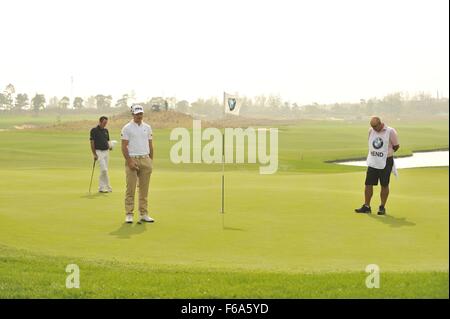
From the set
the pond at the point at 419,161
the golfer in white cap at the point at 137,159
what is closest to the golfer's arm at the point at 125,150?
the golfer in white cap at the point at 137,159

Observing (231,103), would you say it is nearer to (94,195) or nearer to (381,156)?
(381,156)

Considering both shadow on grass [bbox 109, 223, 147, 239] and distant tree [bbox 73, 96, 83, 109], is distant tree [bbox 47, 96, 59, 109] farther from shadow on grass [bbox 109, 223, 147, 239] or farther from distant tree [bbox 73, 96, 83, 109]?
shadow on grass [bbox 109, 223, 147, 239]

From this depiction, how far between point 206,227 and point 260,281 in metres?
3.06

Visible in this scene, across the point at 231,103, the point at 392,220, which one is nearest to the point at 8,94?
the point at 231,103

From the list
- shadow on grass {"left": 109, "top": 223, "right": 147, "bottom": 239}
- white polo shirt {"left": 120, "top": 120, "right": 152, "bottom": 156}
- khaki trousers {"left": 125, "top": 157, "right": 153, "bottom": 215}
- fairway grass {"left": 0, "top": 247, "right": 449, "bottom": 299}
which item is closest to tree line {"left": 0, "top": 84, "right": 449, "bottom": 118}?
white polo shirt {"left": 120, "top": 120, "right": 152, "bottom": 156}

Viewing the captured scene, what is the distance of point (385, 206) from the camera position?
39.0ft

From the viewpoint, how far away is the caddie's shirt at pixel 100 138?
48.6ft

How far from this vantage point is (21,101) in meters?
15.6

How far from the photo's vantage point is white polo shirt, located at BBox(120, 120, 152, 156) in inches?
410

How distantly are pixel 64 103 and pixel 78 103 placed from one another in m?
0.43

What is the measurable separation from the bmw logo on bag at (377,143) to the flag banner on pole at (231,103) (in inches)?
95.5

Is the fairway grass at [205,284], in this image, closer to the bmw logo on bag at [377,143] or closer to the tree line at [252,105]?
the bmw logo on bag at [377,143]

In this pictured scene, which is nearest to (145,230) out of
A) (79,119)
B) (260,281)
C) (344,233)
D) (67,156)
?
(344,233)
